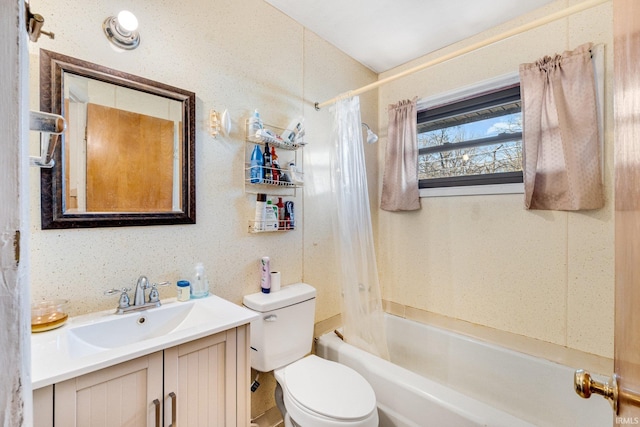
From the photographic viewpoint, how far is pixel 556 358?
5.41 ft

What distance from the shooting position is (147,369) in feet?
3.15

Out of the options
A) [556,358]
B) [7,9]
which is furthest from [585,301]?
[7,9]

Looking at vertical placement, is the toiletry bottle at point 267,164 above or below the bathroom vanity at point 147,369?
above

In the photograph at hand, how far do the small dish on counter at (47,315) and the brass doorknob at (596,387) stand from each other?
1.53 m

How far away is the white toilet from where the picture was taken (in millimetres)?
1254

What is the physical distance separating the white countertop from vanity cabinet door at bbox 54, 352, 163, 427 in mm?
43

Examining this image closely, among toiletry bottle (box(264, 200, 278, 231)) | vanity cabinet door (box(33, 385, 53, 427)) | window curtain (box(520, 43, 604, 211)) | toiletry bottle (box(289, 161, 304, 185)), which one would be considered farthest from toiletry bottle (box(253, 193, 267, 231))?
window curtain (box(520, 43, 604, 211))

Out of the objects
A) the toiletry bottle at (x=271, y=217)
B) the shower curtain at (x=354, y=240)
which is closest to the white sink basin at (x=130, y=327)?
the toiletry bottle at (x=271, y=217)

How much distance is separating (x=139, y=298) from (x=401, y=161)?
1.98 m

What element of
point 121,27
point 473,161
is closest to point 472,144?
point 473,161

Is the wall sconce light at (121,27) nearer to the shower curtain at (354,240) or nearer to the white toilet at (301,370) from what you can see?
the shower curtain at (354,240)

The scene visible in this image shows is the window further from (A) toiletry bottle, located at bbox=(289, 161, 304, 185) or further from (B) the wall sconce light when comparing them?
(B) the wall sconce light

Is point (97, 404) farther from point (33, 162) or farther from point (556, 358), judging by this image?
point (556, 358)

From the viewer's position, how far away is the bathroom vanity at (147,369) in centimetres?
82
